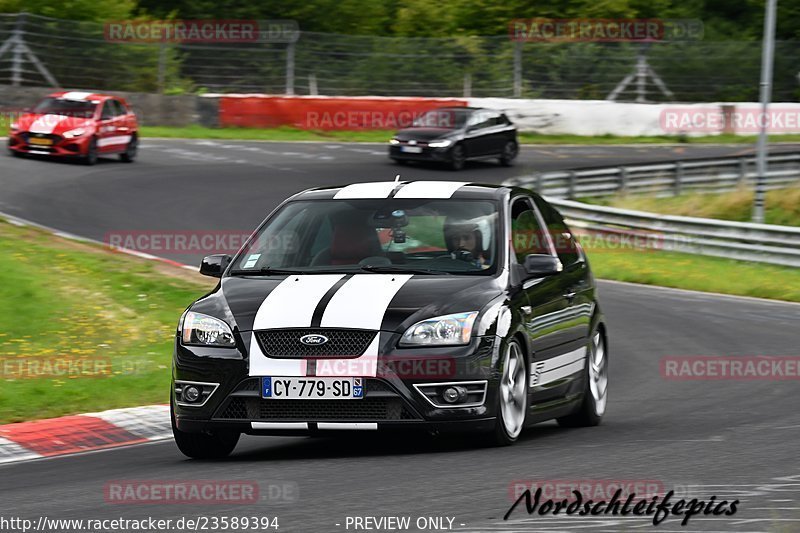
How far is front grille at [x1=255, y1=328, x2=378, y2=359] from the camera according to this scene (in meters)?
7.92

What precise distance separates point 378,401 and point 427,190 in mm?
1915

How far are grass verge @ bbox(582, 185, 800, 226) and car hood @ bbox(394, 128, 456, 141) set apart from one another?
397cm

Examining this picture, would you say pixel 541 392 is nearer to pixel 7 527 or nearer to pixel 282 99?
pixel 7 527

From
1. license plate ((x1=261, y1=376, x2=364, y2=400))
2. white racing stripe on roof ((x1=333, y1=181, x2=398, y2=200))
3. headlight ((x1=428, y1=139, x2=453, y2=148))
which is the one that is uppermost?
white racing stripe on roof ((x1=333, y1=181, x2=398, y2=200))

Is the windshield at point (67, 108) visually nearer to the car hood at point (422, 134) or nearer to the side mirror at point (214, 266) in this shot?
the car hood at point (422, 134)

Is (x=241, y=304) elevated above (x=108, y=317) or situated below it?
above

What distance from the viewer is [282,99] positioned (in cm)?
3919

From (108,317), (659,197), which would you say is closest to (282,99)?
(659,197)

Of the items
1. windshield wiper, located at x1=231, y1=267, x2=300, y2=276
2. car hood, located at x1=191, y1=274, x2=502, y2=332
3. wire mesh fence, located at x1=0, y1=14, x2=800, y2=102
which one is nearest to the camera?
car hood, located at x1=191, y1=274, x2=502, y2=332

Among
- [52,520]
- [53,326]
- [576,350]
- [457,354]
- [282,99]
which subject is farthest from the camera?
[282,99]

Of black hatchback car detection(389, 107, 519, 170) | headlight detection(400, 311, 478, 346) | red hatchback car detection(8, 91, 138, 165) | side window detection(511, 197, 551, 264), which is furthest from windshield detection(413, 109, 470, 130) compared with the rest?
headlight detection(400, 311, 478, 346)

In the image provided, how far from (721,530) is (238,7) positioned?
48.4 meters

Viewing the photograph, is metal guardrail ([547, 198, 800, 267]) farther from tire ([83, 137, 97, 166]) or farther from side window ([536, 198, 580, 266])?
side window ([536, 198, 580, 266])

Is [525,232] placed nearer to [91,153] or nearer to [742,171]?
[91,153]
